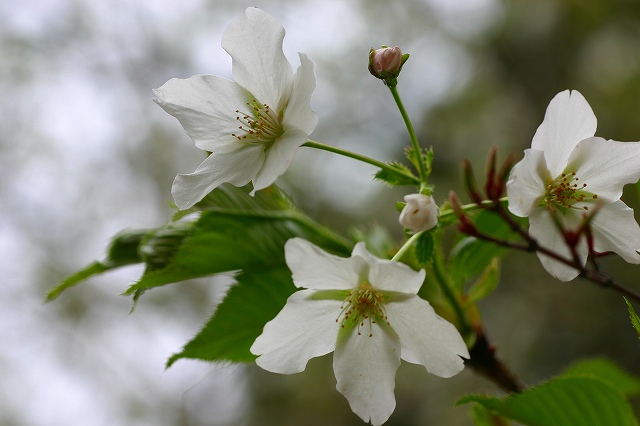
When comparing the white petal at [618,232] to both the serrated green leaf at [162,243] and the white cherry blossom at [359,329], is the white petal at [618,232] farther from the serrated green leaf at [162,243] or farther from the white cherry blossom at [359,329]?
the serrated green leaf at [162,243]

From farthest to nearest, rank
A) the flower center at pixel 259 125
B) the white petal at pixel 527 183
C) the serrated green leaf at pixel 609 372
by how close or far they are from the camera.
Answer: the serrated green leaf at pixel 609 372, the flower center at pixel 259 125, the white petal at pixel 527 183

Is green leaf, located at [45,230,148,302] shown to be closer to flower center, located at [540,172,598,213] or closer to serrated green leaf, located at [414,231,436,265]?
serrated green leaf, located at [414,231,436,265]

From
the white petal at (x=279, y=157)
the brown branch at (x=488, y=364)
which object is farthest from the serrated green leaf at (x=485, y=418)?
the white petal at (x=279, y=157)

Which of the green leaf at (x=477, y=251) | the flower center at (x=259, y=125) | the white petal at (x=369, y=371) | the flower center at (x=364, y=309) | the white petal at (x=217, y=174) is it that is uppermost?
the flower center at (x=259, y=125)

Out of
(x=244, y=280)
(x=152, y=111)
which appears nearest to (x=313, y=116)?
(x=244, y=280)

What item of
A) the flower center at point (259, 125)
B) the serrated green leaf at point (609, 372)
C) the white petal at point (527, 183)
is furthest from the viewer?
the serrated green leaf at point (609, 372)

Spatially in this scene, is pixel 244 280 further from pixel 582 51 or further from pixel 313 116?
pixel 582 51
